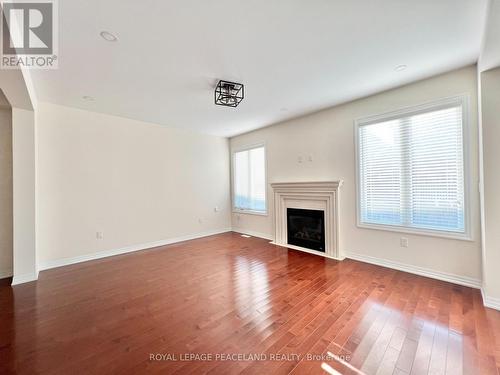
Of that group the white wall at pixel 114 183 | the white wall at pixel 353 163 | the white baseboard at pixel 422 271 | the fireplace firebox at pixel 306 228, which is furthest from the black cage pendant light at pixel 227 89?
the white baseboard at pixel 422 271

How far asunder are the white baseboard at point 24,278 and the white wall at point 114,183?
45cm

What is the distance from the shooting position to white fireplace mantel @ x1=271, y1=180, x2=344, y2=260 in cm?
389

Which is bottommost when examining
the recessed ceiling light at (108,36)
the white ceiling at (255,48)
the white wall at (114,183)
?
the white wall at (114,183)

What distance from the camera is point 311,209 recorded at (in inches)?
171

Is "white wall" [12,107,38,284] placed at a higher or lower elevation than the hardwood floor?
higher

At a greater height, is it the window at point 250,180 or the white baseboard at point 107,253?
the window at point 250,180

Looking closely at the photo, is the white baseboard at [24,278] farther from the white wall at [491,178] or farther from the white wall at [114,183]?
the white wall at [491,178]

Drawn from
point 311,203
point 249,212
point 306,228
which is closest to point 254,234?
point 249,212

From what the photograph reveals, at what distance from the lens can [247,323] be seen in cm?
206

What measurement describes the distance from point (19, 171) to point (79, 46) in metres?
2.24

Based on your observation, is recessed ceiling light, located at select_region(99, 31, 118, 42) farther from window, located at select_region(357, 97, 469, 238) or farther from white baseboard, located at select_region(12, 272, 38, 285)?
window, located at select_region(357, 97, 469, 238)

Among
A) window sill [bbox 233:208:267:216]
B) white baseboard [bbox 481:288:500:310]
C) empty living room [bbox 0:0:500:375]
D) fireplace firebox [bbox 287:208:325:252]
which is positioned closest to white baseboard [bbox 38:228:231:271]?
empty living room [bbox 0:0:500:375]

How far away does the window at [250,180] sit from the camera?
5.49 metres

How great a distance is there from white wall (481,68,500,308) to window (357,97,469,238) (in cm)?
46
